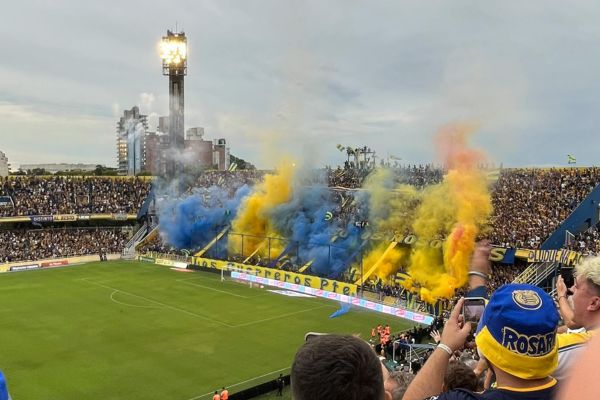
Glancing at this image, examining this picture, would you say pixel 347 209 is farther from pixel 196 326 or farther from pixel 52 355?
pixel 52 355

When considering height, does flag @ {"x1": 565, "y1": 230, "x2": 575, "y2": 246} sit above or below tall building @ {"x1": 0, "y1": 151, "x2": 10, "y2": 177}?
below

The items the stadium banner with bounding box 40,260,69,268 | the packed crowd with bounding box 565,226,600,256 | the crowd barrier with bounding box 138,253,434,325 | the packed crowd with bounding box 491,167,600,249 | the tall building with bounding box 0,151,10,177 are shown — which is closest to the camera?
the packed crowd with bounding box 565,226,600,256

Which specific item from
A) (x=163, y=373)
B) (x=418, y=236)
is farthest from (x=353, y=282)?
(x=163, y=373)

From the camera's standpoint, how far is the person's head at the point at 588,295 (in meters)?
3.68

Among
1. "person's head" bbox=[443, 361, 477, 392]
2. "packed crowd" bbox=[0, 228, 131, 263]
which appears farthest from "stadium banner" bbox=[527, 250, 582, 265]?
"packed crowd" bbox=[0, 228, 131, 263]

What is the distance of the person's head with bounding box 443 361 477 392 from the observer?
401 centimetres

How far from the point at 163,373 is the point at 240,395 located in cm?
506

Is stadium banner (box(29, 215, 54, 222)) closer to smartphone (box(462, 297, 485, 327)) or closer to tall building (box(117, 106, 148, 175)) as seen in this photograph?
smartphone (box(462, 297, 485, 327))

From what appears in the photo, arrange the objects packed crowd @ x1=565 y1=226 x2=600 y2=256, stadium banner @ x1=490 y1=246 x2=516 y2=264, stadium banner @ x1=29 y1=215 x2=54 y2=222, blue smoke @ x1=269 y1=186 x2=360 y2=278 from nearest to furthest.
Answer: packed crowd @ x1=565 y1=226 x2=600 y2=256
stadium banner @ x1=490 y1=246 x2=516 y2=264
blue smoke @ x1=269 y1=186 x2=360 y2=278
stadium banner @ x1=29 y1=215 x2=54 y2=222

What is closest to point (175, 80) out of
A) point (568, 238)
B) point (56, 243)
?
point (56, 243)

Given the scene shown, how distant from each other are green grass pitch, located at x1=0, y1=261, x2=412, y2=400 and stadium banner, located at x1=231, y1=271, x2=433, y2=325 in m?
0.71

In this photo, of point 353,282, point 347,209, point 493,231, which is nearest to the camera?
point 493,231

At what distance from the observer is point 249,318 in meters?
31.8

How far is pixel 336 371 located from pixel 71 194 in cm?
6441
